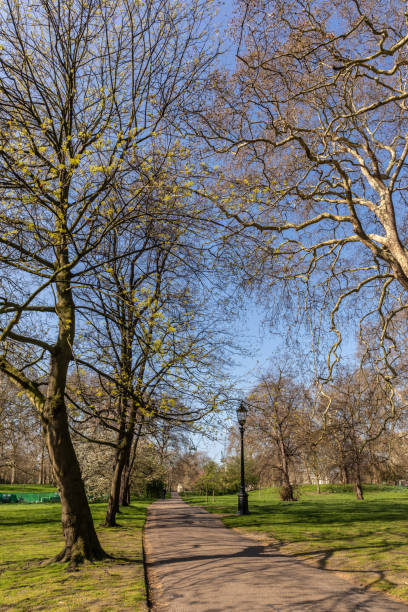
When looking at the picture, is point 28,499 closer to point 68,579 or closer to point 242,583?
point 68,579

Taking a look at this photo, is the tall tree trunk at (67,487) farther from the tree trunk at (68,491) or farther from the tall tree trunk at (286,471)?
the tall tree trunk at (286,471)

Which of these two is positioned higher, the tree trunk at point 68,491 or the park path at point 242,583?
the tree trunk at point 68,491

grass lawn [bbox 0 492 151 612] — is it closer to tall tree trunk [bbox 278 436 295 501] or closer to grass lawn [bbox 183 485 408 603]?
grass lawn [bbox 183 485 408 603]

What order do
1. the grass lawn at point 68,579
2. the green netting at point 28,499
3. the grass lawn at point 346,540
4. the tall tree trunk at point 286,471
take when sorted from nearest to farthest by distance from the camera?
the grass lawn at point 68,579 < the grass lawn at point 346,540 < the tall tree trunk at point 286,471 < the green netting at point 28,499

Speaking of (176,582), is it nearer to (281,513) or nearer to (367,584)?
(367,584)

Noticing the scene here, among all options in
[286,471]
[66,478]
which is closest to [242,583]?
[66,478]

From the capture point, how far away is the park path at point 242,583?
5.29m

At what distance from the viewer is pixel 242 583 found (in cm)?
622

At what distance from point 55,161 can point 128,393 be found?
4574 mm

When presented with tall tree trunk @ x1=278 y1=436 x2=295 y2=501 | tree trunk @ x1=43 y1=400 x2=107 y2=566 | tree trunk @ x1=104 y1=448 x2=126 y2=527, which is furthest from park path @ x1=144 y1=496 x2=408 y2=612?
tall tree trunk @ x1=278 y1=436 x2=295 y2=501

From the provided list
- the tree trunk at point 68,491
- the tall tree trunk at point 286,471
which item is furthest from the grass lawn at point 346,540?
the tall tree trunk at point 286,471

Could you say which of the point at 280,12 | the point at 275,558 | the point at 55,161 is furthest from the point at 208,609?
the point at 280,12

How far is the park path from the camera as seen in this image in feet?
17.4

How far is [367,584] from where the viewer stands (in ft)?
21.1
